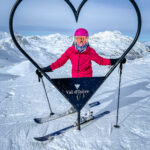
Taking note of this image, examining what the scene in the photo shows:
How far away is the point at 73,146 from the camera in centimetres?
220

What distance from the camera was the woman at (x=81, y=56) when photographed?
8.68 ft

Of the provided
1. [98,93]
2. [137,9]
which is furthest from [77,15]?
[98,93]

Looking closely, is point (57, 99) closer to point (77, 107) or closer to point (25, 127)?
point (25, 127)

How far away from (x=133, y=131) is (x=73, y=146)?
1.03m

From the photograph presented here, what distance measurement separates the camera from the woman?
264 centimetres

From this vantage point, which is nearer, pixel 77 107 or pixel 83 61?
pixel 77 107

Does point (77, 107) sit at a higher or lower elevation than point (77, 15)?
lower

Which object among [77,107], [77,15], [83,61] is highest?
[77,15]

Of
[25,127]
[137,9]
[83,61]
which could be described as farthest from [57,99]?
[137,9]

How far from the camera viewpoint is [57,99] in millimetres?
4434

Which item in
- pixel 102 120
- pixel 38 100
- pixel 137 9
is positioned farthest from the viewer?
pixel 38 100

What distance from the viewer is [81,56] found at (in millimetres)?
2732

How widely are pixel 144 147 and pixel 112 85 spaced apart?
11.9 feet

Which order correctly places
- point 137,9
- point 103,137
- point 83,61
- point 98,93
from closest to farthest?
point 137,9
point 103,137
point 83,61
point 98,93
